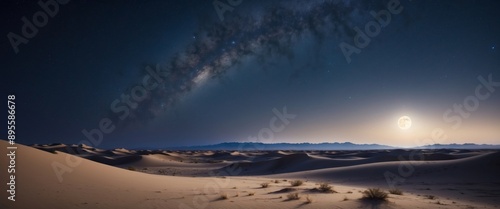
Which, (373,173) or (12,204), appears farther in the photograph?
(373,173)

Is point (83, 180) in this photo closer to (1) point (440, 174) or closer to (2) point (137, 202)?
(2) point (137, 202)

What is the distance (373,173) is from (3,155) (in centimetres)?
2169

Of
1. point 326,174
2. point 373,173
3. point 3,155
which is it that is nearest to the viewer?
point 3,155

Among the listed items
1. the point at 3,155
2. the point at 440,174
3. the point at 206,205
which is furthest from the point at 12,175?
the point at 440,174

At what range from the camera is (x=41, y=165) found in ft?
29.2

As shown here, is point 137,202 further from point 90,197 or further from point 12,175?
point 12,175

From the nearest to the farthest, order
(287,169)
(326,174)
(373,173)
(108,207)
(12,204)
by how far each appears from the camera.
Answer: (12,204)
(108,207)
(373,173)
(326,174)
(287,169)

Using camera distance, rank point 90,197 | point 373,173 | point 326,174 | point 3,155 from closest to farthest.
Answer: point 90,197, point 3,155, point 373,173, point 326,174

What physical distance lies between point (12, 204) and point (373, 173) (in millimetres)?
21468

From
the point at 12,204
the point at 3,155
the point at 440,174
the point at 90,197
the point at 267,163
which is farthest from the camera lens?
the point at 267,163

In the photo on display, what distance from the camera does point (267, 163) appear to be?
36.7 metres

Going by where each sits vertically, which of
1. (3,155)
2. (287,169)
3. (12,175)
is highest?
(3,155)

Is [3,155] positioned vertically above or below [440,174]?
above

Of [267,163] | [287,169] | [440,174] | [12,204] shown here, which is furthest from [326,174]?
[12,204]
